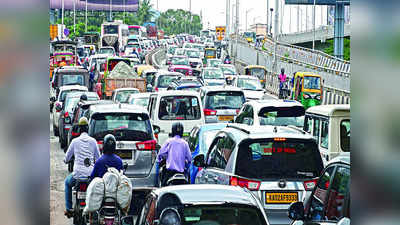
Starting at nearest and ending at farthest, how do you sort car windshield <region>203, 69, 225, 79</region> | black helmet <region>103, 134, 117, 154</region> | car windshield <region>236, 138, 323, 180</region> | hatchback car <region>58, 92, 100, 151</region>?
car windshield <region>236, 138, 323, 180</region>, black helmet <region>103, 134, 117, 154</region>, hatchback car <region>58, 92, 100, 151</region>, car windshield <region>203, 69, 225, 79</region>

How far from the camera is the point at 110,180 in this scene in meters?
8.78

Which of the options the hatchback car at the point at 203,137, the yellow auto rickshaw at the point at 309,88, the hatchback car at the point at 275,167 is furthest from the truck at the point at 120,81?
the hatchback car at the point at 275,167

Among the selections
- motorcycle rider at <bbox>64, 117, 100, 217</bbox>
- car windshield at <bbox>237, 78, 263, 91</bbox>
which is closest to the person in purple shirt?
motorcycle rider at <bbox>64, 117, 100, 217</bbox>

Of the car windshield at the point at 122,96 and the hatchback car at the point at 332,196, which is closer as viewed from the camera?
the hatchback car at the point at 332,196

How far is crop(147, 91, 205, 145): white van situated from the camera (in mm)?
19453

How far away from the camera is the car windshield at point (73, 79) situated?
34500 mm

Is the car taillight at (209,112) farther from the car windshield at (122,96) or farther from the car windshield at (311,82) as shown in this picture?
the car windshield at (311,82)

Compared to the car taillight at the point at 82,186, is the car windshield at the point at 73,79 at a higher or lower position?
higher

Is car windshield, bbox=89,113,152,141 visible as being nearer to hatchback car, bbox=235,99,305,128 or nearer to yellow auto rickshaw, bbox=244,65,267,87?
hatchback car, bbox=235,99,305,128

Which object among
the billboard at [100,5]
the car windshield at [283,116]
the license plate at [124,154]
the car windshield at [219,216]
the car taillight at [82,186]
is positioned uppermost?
the billboard at [100,5]

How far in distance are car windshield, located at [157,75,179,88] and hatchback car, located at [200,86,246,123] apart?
12883 millimetres

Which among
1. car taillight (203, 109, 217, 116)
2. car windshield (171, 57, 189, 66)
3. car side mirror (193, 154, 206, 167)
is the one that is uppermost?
car windshield (171, 57, 189, 66)
